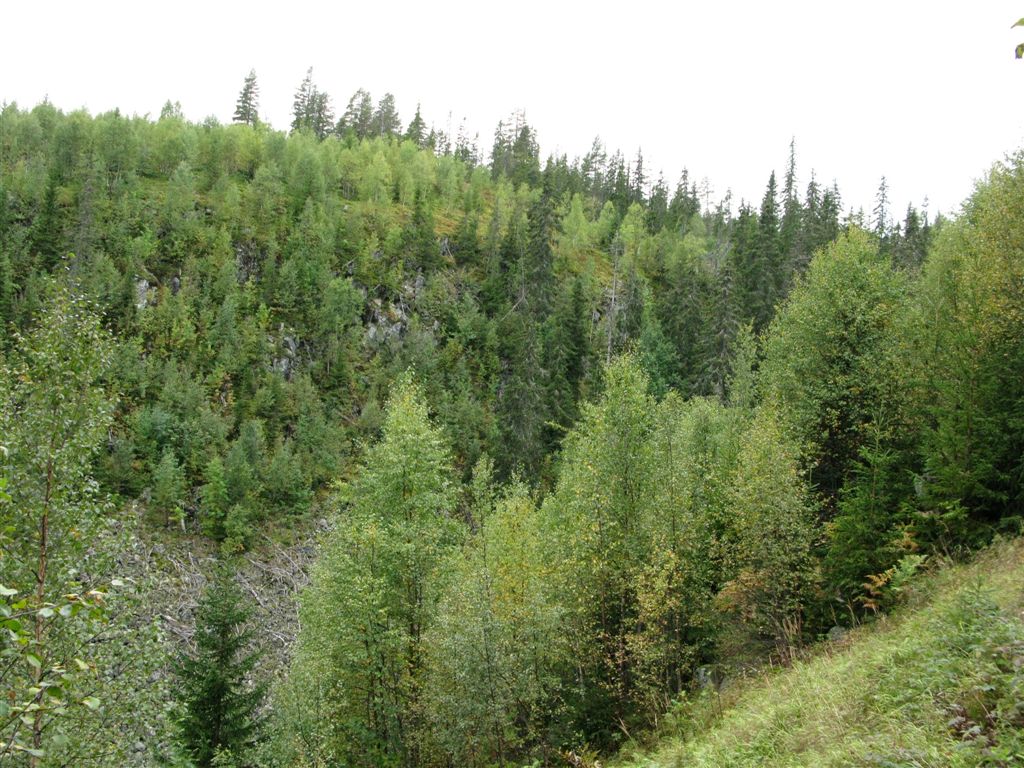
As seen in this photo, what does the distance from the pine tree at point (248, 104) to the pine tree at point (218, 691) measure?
9819cm

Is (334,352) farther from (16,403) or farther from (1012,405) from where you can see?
(1012,405)

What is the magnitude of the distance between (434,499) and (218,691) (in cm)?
927

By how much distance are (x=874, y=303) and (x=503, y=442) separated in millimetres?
32930

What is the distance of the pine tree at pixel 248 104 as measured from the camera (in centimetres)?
10100

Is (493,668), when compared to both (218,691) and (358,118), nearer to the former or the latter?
(218,691)

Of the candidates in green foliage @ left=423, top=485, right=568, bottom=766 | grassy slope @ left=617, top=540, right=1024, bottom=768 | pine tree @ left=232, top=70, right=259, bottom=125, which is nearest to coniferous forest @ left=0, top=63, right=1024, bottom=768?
green foliage @ left=423, top=485, right=568, bottom=766

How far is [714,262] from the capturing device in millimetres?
85188

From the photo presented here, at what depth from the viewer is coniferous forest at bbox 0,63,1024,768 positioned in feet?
35.0

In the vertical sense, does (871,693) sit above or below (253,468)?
above

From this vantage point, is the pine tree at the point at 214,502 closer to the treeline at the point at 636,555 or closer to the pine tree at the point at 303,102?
the treeline at the point at 636,555

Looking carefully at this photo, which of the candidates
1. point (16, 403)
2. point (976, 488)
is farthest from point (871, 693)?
point (16, 403)

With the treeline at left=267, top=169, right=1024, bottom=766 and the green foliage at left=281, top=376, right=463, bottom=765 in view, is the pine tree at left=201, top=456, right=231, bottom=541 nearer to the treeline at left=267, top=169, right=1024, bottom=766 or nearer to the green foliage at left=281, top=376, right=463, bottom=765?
the treeline at left=267, top=169, right=1024, bottom=766

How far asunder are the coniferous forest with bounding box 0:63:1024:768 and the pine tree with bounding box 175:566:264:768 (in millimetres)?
94

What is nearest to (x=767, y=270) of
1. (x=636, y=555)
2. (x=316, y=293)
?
(x=316, y=293)
